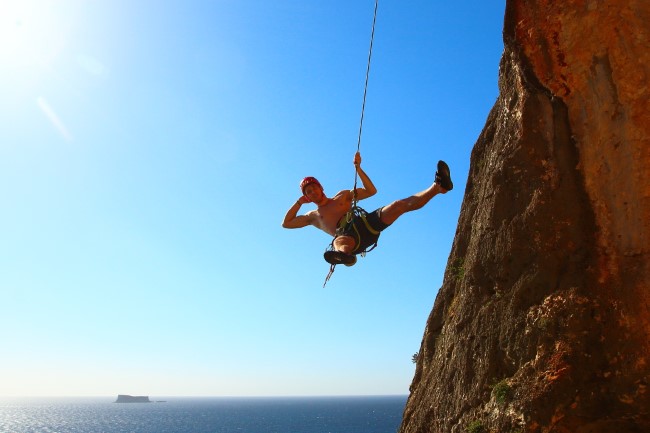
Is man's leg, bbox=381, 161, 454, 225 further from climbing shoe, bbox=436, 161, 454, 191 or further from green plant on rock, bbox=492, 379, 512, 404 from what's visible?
green plant on rock, bbox=492, 379, 512, 404

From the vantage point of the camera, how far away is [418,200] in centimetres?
830

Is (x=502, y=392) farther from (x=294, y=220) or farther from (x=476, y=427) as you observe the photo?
(x=294, y=220)

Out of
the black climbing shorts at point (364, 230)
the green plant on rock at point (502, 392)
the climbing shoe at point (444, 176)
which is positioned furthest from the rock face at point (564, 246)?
the black climbing shorts at point (364, 230)

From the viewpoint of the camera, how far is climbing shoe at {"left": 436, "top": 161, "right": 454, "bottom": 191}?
26.0 ft

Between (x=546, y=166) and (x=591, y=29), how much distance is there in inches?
56.8

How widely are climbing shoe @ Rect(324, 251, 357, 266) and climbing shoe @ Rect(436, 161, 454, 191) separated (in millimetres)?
1664

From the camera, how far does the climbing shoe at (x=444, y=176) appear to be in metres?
7.91

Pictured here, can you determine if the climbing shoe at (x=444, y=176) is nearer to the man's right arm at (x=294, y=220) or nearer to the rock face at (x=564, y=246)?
the rock face at (x=564, y=246)

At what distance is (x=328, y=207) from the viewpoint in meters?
9.16

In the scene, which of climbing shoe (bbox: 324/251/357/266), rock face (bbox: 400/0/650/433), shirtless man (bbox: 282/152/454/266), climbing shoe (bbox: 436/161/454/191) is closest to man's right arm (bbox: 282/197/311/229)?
shirtless man (bbox: 282/152/454/266)

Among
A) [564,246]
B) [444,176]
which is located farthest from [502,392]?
[444,176]

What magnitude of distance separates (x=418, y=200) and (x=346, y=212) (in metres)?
1.29

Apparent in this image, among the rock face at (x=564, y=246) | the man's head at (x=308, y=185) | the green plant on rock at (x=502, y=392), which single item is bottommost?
the green plant on rock at (x=502, y=392)

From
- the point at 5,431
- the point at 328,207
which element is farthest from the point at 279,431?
the point at 328,207
